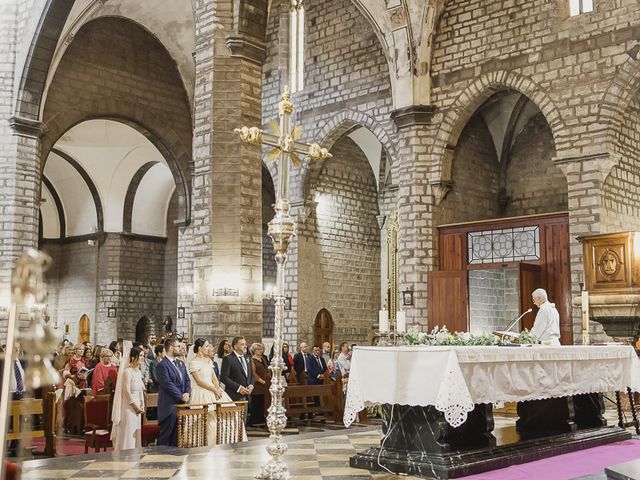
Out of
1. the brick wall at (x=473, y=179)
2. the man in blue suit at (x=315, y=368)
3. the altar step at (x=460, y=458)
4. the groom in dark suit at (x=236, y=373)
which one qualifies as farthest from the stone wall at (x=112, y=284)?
the altar step at (x=460, y=458)

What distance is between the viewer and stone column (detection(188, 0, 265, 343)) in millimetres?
11672

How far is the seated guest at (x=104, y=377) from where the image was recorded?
9961mm

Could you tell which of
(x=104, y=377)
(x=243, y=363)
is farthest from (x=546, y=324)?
(x=104, y=377)

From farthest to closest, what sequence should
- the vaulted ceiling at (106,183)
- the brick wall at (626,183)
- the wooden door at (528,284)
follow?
1. the vaulted ceiling at (106,183)
2. the wooden door at (528,284)
3. the brick wall at (626,183)

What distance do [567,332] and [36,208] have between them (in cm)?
1157

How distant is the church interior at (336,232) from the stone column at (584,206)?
5 cm

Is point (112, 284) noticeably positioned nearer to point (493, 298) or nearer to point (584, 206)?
point (493, 298)

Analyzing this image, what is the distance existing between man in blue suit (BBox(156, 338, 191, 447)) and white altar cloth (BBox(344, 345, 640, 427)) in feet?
6.89

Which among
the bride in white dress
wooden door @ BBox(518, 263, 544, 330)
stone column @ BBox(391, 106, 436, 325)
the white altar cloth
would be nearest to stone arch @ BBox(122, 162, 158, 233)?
stone column @ BBox(391, 106, 436, 325)

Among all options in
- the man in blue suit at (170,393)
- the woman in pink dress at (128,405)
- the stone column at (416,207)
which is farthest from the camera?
the stone column at (416,207)

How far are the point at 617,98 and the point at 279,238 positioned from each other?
981cm

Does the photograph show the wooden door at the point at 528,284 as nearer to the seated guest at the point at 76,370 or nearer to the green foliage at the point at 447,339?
the green foliage at the point at 447,339

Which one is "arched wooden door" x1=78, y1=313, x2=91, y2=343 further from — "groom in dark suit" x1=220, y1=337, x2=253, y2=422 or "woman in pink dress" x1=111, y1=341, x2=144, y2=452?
"woman in pink dress" x1=111, y1=341, x2=144, y2=452

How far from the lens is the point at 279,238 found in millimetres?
6023
